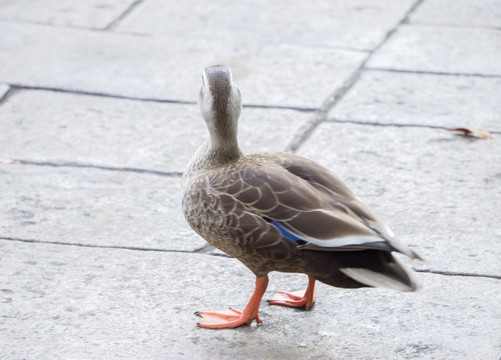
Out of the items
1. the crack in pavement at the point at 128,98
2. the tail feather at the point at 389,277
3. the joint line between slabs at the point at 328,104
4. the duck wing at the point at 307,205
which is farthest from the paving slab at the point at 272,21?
the tail feather at the point at 389,277

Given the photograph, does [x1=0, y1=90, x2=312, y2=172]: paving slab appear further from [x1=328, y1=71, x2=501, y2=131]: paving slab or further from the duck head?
the duck head

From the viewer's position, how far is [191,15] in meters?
7.20

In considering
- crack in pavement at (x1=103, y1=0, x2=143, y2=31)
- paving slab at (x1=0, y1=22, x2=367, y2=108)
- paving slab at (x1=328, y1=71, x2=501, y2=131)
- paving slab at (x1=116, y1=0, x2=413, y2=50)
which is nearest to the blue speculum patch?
paving slab at (x1=328, y1=71, x2=501, y2=131)

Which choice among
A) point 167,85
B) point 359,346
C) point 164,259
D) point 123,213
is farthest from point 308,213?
point 167,85

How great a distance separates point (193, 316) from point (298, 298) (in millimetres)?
436

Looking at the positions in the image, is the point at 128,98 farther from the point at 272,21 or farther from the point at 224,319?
the point at 224,319

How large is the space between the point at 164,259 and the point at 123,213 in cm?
54

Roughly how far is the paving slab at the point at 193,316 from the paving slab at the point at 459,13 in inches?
155

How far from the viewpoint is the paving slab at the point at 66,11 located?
7.00 metres

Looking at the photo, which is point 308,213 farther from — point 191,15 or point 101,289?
point 191,15

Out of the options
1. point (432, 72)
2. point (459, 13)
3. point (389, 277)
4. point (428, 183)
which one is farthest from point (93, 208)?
point (459, 13)

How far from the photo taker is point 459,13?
7309mm

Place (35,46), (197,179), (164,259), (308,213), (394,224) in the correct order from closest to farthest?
(308,213), (197,179), (164,259), (394,224), (35,46)

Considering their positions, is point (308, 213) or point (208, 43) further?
point (208, 43)
